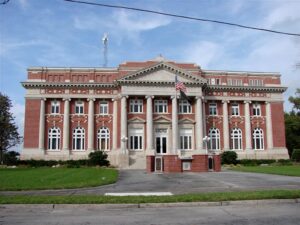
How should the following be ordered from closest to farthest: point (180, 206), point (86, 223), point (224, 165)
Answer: point (86, 223) → point (180, 206) → point (224, 165)

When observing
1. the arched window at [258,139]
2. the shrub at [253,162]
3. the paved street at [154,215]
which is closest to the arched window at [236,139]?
the arched window at [258,139]

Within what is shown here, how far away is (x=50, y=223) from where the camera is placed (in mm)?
9898

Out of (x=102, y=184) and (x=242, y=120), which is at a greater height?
(x=242, y=120)

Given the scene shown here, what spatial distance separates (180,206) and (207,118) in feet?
144

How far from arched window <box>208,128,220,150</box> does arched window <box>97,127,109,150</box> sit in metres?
15.9

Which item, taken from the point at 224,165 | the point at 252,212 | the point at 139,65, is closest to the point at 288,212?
the point at 252,212

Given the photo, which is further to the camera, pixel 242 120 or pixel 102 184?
pixel 242 120

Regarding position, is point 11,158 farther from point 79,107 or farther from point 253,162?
point 253,162

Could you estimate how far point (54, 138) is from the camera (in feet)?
176

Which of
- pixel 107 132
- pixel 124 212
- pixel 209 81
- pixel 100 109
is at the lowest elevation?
pixel 124 212

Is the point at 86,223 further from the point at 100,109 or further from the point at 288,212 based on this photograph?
the point at 100,109

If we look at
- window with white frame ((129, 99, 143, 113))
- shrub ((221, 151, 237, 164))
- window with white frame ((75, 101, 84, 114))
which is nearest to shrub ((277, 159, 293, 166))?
shrub ((221, 151, 237, 164))

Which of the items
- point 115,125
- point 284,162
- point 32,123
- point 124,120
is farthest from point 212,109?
point 32,123

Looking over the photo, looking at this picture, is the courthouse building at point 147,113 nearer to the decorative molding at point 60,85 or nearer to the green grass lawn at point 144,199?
the decorative molding at point 60,85
